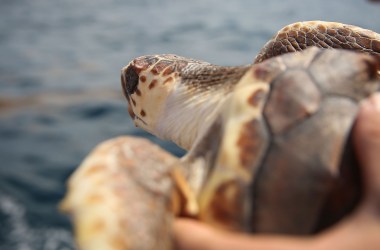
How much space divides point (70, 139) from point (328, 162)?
4.22m

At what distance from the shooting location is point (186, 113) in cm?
142

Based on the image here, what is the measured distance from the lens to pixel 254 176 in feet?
2.83

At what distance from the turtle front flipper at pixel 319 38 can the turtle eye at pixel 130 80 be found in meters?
0.56

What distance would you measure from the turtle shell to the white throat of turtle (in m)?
0.24

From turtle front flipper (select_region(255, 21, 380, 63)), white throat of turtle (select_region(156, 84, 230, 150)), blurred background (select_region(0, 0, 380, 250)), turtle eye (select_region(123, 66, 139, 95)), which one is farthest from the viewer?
blurred background (select_region(0, 0, 380, 250))

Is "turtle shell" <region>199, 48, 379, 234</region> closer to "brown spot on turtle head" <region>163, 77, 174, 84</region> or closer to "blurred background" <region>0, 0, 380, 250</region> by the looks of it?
"brown spot on turtle head" <region>163, 77, 174, 84</region>

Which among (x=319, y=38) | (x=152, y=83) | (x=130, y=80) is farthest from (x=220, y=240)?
(x=319, y=38)

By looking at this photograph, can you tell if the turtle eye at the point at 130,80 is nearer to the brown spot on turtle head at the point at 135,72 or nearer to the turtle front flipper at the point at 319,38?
the brown spot on turtle head at the point at 135,72

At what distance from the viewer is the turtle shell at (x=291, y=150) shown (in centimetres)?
81

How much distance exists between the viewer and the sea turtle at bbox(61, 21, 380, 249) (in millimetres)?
804

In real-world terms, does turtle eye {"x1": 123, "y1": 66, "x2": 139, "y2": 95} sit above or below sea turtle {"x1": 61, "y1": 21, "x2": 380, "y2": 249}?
below

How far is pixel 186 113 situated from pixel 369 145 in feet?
2.34

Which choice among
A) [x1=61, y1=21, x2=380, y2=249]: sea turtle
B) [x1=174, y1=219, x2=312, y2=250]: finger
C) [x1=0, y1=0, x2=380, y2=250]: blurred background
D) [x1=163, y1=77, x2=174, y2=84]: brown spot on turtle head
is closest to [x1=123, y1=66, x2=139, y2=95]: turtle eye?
[x1=163, y1=77, x2=174, y2=84]: brown spot on turtle head

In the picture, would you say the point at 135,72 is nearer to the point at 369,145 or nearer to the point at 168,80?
the point at 168,80
